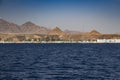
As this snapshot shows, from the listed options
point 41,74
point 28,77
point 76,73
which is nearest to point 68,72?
point 76,73

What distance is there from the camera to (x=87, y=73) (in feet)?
160

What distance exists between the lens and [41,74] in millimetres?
47156

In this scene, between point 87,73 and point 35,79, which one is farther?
point 87,73

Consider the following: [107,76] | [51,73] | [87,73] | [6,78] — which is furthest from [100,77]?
[6,78]

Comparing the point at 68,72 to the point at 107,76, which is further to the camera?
the point at 68,72

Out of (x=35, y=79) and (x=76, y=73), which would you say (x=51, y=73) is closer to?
(x=76, y=73)

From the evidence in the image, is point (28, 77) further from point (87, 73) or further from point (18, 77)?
point (87, 73)

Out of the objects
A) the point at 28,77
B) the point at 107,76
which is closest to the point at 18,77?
the point at 28,77

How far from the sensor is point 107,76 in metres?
45.5

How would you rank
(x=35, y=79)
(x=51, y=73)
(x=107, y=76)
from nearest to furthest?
1. (x=35, y=79)
2. (x=107, y=76)
3. (x=51, y=73)

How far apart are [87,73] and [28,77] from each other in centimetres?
903

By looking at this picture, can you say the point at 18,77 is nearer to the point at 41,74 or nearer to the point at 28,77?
the point at 28,77

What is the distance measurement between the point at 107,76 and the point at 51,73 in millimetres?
7862

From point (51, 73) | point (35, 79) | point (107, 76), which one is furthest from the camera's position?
point (51, 73)
